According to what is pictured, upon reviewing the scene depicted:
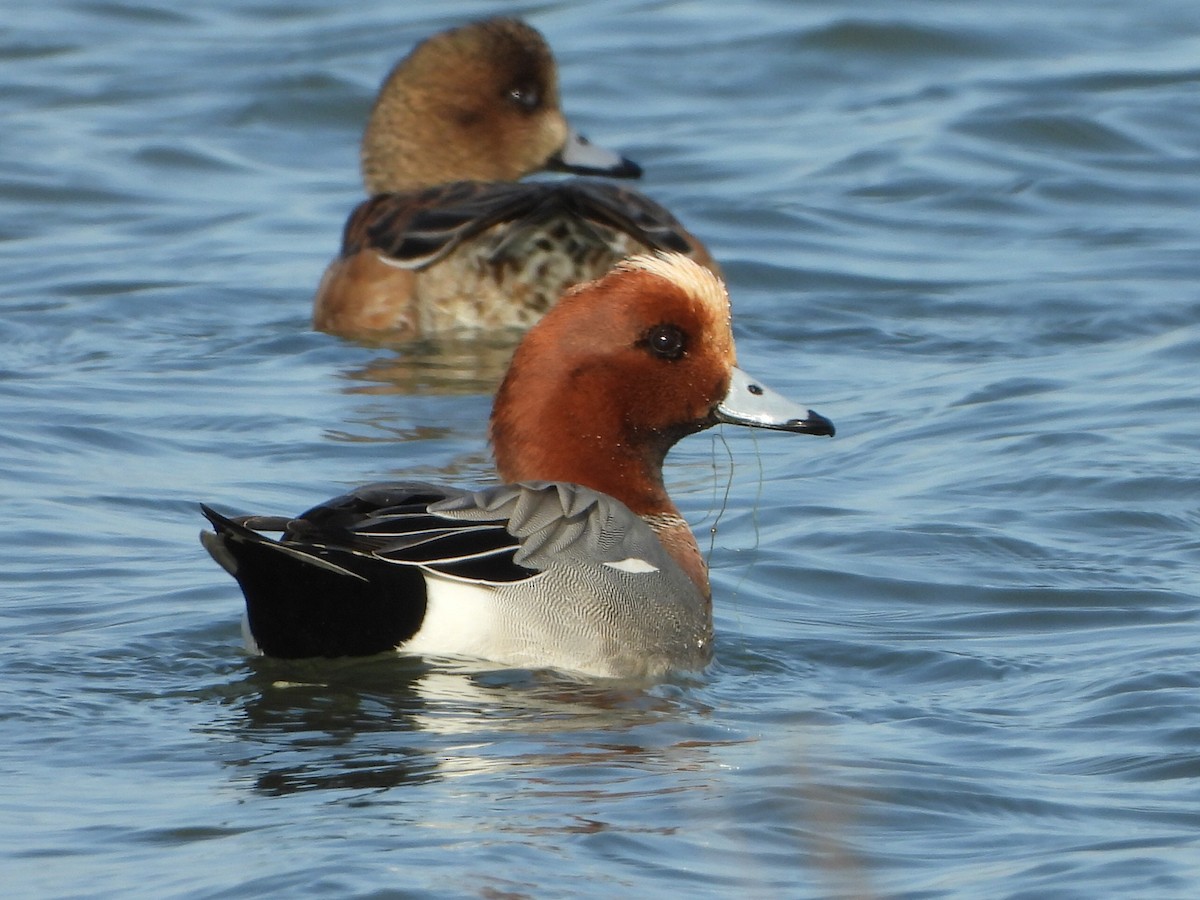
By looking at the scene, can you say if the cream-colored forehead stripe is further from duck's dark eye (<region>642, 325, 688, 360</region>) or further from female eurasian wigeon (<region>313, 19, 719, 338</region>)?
female eurasian wigeon (<region>313, 19, 719, 338</region>)

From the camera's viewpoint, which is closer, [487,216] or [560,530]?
[560,530]

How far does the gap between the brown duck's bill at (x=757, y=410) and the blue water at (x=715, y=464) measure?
0.55m

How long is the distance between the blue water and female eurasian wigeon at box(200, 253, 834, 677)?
0.11m

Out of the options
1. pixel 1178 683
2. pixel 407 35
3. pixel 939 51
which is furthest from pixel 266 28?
pixel 1178 683

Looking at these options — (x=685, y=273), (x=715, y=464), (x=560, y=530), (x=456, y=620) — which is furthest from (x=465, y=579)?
(x=715, y=464)

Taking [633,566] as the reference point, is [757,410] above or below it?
above

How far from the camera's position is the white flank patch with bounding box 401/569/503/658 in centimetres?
530

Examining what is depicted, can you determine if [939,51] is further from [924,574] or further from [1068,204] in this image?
[924,574]

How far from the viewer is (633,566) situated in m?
5.60

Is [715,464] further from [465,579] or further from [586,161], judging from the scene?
[586,161]

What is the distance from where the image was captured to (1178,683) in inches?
216

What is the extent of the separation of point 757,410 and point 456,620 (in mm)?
1160

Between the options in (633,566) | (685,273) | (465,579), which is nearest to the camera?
(465,579)

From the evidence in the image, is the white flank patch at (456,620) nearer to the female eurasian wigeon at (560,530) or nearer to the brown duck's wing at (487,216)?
the female eurasian wigeon at (560,530)
